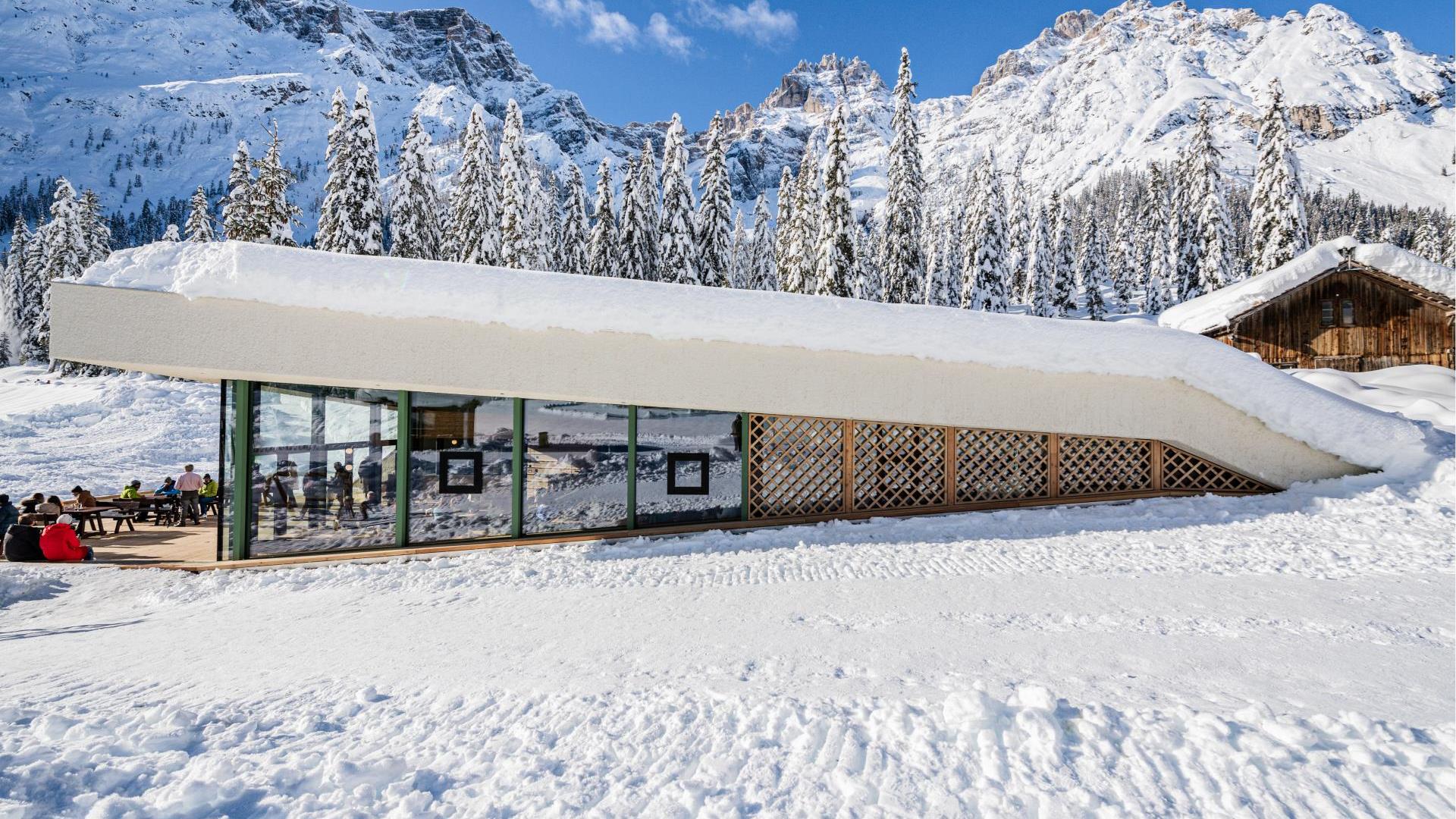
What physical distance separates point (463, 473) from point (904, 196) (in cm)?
2443

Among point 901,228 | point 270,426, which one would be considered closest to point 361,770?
point 270,426

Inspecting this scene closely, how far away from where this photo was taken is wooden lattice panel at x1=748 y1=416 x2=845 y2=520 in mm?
9383

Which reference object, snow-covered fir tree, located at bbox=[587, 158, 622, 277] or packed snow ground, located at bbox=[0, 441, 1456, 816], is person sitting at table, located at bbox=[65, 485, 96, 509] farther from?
snow-covered fir tree, located at bbox=[587, 158, 622, 277]

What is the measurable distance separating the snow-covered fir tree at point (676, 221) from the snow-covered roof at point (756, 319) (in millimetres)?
21785

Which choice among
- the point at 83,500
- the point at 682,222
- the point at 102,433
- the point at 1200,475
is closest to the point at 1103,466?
the point at 1200,475

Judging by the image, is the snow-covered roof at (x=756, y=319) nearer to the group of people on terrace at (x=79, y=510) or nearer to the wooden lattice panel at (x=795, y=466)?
the wooden lattice panel at (x=795, y=466)

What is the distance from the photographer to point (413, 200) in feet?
91.4

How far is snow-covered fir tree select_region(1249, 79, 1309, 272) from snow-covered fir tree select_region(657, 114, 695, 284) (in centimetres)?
2407

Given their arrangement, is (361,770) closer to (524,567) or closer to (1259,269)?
(524,567)

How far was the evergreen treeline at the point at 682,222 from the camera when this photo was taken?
974 inches

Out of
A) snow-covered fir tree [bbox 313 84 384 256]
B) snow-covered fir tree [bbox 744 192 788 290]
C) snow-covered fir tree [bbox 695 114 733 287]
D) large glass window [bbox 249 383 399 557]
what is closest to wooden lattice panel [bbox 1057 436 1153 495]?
large glass window [bbox 249 383 399 557]

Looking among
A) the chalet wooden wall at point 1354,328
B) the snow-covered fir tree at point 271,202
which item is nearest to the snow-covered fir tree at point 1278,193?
the chalet wooden wall at point 1354,328

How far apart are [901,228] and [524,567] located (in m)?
25.1

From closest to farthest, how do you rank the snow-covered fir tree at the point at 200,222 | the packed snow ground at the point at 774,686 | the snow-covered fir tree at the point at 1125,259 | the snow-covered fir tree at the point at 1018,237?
the packed snow ground at the point at 774,686 → the snow-covered fir tree at the point at 200,222 → the snow-covered fir tree at the point at 1018,237 → the snow-covered fir tree at the point at 1125,259
